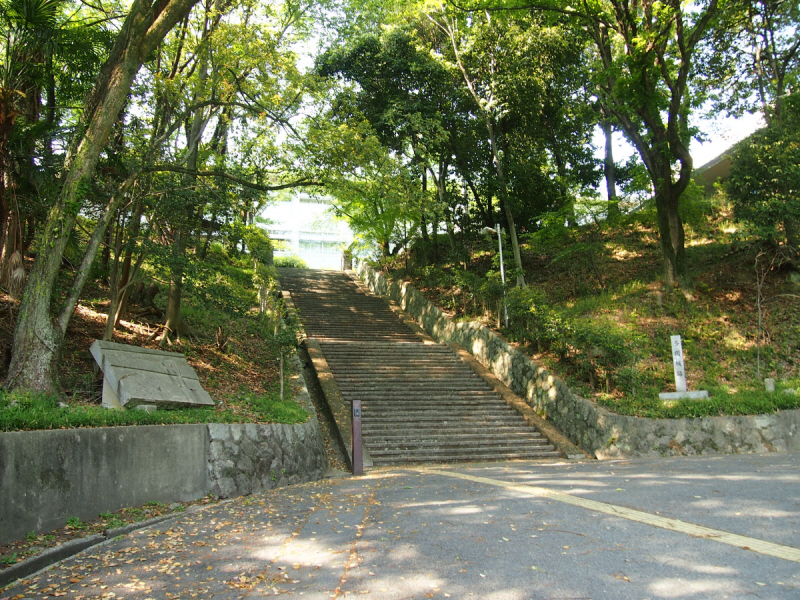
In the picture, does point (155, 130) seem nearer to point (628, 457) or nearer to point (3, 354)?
point (3, 354)

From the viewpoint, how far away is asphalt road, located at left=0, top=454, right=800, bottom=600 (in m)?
3.40

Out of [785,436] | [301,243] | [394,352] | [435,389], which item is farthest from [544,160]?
[301,243]

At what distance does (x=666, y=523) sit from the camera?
15.2 feet

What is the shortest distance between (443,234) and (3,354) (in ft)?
59.1

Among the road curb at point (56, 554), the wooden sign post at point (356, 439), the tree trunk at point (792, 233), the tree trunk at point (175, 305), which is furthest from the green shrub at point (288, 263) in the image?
the road curb at point (56, 554)

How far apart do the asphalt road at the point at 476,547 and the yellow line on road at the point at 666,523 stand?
0.6 inches

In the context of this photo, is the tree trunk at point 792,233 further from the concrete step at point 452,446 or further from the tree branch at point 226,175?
the tree branch at point 226,175

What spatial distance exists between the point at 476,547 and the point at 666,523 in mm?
1758

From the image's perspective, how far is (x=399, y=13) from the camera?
18656mm

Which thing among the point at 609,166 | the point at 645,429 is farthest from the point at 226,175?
the point at 609,166

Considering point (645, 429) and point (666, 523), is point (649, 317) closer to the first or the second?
point (645, 429)

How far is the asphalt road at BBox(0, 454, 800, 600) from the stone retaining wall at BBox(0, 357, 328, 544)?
0.62 meters

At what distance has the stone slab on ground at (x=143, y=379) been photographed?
22.2 feet

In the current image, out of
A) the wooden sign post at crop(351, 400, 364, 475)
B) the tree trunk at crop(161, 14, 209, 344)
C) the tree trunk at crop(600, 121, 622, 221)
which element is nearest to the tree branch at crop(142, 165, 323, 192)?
the tree trunk at crop(161, 14, 209, 344)
